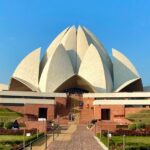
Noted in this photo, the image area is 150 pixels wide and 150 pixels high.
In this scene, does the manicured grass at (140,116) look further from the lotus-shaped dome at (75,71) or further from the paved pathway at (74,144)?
the paved pathway at (74,144)

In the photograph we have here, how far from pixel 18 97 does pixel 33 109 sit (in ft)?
7.34

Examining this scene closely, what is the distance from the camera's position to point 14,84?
133 feet

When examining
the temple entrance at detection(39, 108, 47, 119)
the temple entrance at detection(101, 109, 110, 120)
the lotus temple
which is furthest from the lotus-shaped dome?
the temple entrance at detection(101, 109, 110, 120)

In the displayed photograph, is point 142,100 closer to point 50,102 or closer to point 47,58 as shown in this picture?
point 50,102

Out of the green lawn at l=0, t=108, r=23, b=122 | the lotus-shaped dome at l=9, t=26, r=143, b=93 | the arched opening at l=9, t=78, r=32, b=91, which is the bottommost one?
A: the green lawn at l=0, t=108, r=23, b=122

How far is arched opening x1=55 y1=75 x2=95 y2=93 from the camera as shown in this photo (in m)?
39.4

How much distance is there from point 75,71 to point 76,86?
6.16 feet

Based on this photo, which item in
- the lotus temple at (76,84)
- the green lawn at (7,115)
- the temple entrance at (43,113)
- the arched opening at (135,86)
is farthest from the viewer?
the arched opening at (135,86)

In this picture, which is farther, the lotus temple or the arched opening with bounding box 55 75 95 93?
the arched opening with bounding box 55 75 95 93

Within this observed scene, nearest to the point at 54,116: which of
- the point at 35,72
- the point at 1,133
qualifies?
the point at 35,72

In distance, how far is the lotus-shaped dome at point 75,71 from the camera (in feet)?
127

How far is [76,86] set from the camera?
4178cm

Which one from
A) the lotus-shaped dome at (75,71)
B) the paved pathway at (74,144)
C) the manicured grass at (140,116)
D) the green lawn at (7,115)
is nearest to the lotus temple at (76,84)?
the lotus-shaped dome at (75,71)

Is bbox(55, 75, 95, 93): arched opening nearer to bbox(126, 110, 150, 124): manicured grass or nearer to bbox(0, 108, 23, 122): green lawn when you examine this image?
bbox(0, 108, 23, 122): green lawn
